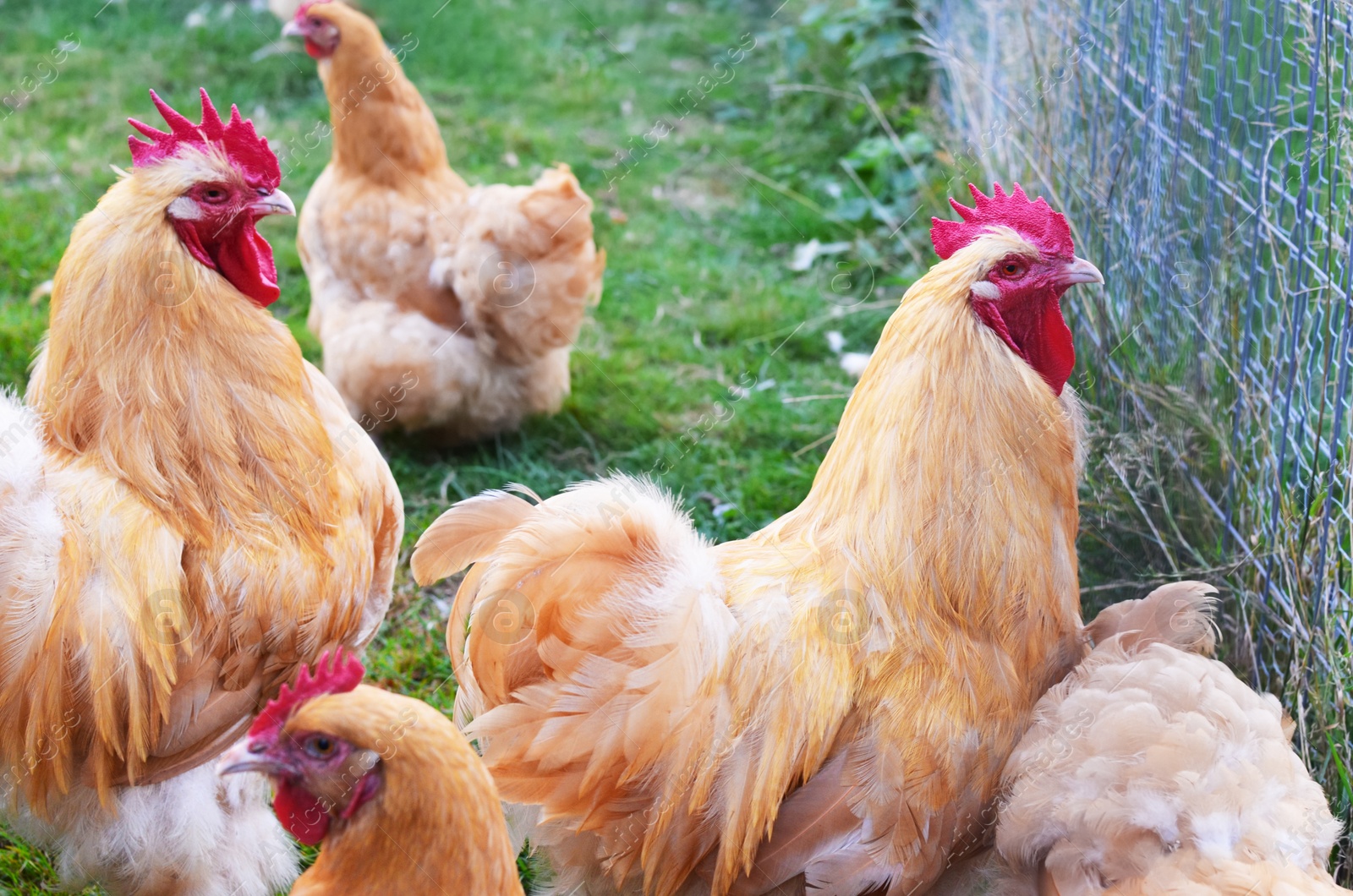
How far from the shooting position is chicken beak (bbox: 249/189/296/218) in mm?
3006

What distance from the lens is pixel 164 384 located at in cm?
280

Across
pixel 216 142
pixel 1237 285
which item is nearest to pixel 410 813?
pixel 216 142

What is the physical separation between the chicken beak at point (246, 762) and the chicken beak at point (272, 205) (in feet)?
5.13

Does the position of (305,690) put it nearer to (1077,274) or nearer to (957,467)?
(957,467)

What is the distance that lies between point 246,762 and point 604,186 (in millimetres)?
6312

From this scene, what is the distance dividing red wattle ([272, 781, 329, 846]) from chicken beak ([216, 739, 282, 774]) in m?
0.05

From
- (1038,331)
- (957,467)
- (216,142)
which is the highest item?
(216,142)

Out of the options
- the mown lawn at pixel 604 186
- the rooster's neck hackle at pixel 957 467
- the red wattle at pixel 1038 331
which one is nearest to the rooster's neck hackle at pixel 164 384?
the mown lawn at pixel 604 186

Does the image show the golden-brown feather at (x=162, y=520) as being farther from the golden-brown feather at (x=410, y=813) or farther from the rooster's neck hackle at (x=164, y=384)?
the golden-brown feather at (x=410, y=813)

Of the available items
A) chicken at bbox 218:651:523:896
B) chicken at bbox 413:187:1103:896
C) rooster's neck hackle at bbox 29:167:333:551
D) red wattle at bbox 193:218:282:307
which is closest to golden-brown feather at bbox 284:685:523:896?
chicken at bbox 218:651:523:896

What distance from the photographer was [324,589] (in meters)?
2.86

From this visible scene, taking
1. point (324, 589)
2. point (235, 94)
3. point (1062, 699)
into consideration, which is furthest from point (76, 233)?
point (235, 94)

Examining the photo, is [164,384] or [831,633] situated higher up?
[164,384]

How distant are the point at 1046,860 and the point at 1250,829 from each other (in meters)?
0.43
